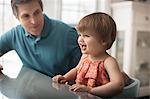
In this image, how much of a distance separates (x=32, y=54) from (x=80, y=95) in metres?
0.56

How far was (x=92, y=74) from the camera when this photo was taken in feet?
2.12

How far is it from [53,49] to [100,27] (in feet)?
1.38

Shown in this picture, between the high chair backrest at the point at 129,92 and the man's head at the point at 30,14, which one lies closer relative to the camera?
the high chair backrest at the point at 129,92

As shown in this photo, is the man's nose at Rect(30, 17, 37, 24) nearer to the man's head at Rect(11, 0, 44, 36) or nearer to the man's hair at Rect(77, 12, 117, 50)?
the man's head at Rect(11, 0, 44, 36)

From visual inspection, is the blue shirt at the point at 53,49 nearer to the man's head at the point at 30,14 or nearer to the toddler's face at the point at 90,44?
the man's head at the point at 30,14

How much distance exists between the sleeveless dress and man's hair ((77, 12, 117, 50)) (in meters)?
0.07

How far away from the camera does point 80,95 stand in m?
0.51

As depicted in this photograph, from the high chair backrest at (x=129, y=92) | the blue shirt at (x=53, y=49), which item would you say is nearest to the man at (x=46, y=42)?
the blue shirt at (x=53, y=49)

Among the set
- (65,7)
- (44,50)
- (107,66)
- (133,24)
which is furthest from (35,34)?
(133,24)

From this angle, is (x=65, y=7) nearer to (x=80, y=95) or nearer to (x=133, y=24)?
(x=133, y=24)

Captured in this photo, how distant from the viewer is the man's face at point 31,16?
95 centimetres

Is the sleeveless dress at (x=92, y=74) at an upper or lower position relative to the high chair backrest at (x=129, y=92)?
upper

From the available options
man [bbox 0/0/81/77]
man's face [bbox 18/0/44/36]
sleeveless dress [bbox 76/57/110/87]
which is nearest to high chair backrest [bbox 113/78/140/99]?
sleeveless dress [bbox 76/57/110/87]

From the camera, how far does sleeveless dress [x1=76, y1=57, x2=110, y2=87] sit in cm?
63
